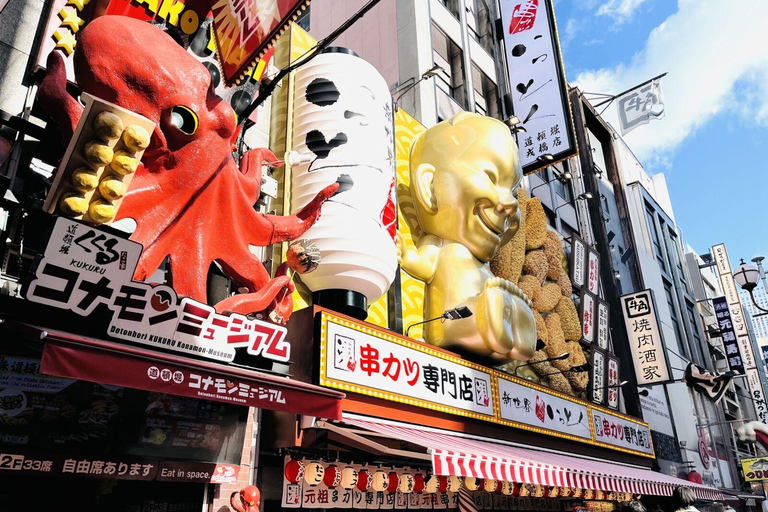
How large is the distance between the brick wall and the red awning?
160 centimetres

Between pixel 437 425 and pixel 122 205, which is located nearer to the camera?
pixel 122 205

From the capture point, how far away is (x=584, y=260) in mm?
19016

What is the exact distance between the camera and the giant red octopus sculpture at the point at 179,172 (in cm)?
600

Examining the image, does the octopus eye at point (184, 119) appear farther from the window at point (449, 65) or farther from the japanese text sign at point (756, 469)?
the japanese text sign at point (756, 469)

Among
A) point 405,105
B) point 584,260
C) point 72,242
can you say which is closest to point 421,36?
point 405,105

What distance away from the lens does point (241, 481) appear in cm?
743

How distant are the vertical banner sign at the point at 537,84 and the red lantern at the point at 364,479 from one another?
36.8 ft

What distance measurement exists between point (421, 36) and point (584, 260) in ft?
29.2

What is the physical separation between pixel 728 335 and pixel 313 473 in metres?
32.7

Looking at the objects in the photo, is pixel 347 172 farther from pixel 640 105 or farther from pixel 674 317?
pixel 674 317

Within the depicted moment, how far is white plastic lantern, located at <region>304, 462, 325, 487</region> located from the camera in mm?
7605

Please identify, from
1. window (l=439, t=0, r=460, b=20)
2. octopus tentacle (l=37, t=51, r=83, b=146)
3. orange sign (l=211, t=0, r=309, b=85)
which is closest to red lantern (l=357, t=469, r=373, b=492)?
orange sign (l=211, t=0, r=309, b=85)

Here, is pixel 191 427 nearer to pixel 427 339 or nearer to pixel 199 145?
pixel 199 145

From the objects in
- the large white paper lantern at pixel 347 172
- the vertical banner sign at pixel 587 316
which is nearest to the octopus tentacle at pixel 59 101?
the large white paper lantern at pixel 347 172
